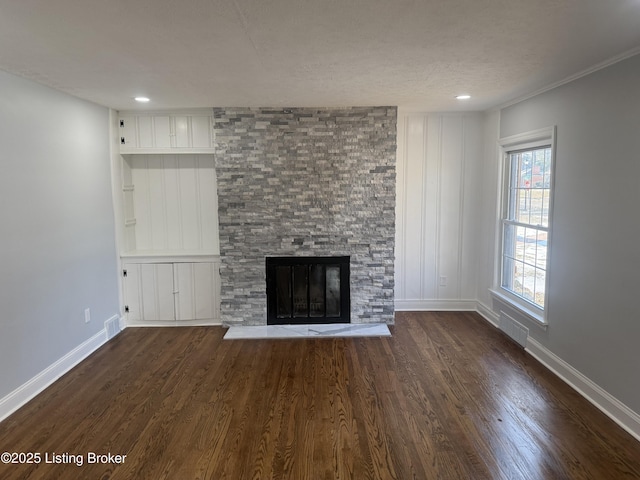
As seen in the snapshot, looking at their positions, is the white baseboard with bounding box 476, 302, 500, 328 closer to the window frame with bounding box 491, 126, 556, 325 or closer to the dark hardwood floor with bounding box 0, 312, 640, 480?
the window frame with bounding box 491, 126, 556, 325

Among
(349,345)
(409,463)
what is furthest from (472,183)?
(409,463)

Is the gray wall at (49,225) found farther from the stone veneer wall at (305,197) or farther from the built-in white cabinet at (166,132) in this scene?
the stone veneer wall at (305,197)

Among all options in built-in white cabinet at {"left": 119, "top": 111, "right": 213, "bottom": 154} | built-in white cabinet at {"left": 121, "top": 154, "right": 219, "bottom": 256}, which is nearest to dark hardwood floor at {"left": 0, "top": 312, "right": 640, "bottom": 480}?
built-in white cabinet at {"left": 121, "top": 154, "right": 219, "bottom": 256}

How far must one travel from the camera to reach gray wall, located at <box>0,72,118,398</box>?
2.78m

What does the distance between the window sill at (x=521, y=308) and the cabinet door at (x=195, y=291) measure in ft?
10.4

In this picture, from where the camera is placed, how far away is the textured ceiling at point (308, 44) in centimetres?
181

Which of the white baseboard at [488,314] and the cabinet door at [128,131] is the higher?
the cabinet door at [128,131]

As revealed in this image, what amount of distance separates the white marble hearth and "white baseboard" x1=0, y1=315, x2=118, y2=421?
4.11ft

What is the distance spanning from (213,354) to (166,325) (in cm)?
108

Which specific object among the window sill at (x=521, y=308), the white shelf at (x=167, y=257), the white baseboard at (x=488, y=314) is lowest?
the white baseboard at (x=488, y=314)

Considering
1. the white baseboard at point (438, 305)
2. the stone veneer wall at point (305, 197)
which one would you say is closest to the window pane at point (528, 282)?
the white baseboard at point (438, 305)

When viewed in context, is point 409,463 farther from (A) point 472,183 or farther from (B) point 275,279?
(A) point 472,183

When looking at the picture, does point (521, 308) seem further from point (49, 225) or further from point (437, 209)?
point (49, 225)

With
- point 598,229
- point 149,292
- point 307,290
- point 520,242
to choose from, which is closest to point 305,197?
point 307,290
